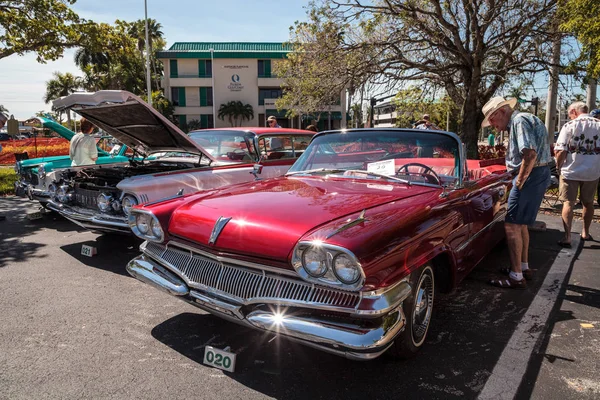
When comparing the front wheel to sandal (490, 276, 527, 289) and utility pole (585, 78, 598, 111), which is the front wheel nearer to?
sandal (490, 276, 527, 289)

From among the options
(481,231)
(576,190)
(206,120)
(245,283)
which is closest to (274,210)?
(245,283)

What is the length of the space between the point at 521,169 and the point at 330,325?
2.49 metres

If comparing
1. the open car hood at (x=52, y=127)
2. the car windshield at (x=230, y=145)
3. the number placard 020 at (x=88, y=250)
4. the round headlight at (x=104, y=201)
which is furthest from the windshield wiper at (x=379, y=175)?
the open car hood at (x=52, y=127)

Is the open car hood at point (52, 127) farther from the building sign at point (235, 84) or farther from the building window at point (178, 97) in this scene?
the building window at point (178, 97)

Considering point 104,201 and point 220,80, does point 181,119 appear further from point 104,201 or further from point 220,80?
point 104,201

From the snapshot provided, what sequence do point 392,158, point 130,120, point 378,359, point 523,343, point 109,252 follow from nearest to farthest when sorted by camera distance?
point 378,359 < point 523,343 < point 392,158 < point 109,252 < point 130,120

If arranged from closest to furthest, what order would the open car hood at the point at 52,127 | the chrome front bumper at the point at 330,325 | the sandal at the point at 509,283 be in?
the chrome front bumper at the point at 330,325, the sandal at the point at 509,283, the open car hood at the point at 52,127

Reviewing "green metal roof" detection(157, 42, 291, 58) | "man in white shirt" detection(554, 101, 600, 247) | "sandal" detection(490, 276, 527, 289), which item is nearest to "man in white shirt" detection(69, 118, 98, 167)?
"sandal" detection(490, 276, 527, 289)

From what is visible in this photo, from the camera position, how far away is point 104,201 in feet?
15.8

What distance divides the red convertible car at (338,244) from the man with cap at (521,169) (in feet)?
1.28

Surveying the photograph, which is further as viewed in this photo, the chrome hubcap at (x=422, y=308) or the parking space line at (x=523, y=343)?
the chrome hubcap at (x=422, y=308)

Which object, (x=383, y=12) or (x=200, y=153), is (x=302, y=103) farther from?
(x=200, y=153)

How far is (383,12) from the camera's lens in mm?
10992

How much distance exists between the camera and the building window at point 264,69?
132 ft
